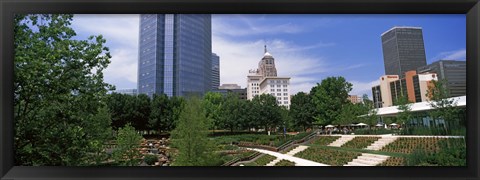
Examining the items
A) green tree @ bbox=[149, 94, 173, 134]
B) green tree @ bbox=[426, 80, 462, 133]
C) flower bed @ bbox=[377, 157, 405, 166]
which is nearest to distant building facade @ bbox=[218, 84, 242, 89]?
green tree @ bbox=[149, 94, 173, 134]

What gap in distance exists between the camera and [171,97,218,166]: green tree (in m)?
2.96

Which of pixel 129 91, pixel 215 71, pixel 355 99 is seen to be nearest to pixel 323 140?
pixel 355 99

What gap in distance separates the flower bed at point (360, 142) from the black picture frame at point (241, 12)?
2.08 meters

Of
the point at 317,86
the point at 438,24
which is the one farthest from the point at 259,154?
the point at 438,24

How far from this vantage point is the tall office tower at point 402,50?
9.25 ft

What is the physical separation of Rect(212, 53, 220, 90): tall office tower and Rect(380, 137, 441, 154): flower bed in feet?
6.58

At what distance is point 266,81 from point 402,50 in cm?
134

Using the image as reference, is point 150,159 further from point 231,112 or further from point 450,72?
point 450,72

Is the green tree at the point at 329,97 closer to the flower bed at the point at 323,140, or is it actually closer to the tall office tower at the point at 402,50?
the flower bed at the point at 323,140

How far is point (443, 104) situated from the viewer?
3018 millimetres

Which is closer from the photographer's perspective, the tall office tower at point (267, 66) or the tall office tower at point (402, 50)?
the tall office tower at point (402, 50)

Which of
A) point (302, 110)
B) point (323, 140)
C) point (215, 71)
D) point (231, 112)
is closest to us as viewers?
point (215, 71)

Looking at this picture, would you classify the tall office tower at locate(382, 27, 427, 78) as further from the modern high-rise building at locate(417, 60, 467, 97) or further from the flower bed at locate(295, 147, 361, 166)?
the flower bed at locate(295, 147, 361, 166)

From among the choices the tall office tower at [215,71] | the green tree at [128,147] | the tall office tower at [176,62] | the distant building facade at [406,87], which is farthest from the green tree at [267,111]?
the green tree at [128,147]
